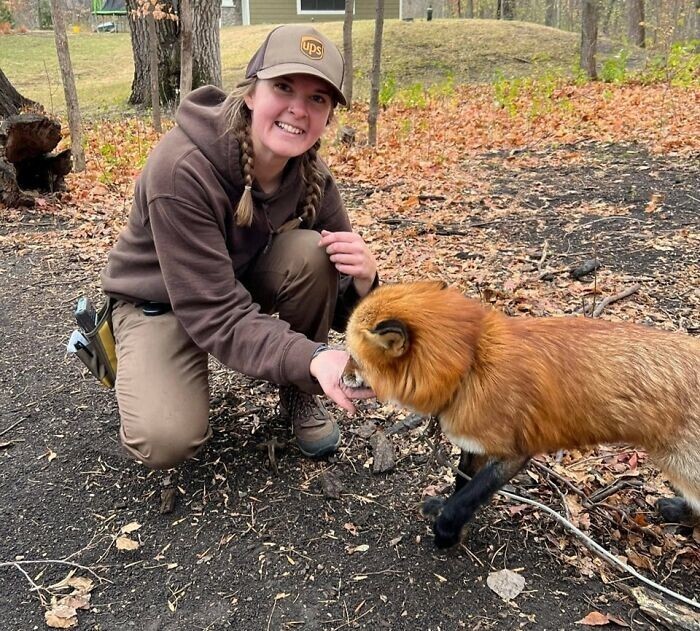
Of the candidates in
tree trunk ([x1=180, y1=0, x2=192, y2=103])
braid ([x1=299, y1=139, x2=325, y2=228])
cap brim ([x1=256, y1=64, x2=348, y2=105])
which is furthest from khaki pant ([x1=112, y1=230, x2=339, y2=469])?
tree trunk ([x1=180, y1=0, x2=192, y2=103])

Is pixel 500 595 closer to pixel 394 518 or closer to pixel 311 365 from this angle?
pixel 394 518

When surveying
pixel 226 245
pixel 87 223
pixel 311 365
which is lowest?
pixel 87 223

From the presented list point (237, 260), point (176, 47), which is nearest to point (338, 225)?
point (237, 260)

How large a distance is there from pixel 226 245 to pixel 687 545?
285 centimetres

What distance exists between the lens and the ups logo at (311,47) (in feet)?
9.50

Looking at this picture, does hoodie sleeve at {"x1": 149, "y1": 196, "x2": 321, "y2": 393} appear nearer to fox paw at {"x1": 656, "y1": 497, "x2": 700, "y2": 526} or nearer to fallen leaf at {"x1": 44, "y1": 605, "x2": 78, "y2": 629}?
fallen leaf at {"x1": 44, "y1": 605, "x2": 78, "y2": 629}

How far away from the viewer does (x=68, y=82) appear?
9.02 metres

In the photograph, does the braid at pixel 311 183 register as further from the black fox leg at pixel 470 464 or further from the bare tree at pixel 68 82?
the bare tree at pixel 68 82

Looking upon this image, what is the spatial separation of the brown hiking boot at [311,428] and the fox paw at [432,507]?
2.32 feet

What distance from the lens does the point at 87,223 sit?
7949 millimetres

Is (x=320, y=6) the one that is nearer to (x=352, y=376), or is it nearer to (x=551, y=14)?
(x=551, y=14)

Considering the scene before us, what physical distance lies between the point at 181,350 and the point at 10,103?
8232 mm

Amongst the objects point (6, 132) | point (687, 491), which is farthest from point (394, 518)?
point (6, 132)

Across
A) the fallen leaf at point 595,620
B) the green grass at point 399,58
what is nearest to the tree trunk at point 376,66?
the green grass at point 399,58
